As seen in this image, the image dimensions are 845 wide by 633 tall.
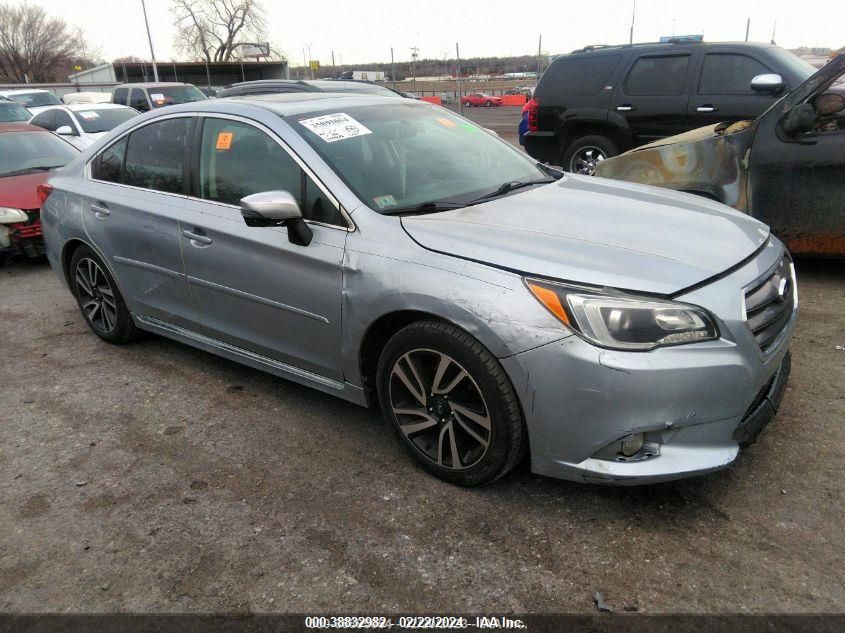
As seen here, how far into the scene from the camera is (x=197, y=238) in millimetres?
3611

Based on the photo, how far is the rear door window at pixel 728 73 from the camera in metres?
7.36

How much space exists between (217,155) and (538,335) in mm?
2194

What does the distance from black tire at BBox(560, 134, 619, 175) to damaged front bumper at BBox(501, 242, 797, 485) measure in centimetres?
621

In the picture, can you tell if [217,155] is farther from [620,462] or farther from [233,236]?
[620,462]

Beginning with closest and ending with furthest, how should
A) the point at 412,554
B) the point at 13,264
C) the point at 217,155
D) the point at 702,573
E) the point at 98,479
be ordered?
the point at 702,573, the point at 412,554, the point at 98,479, the point at 217,155, the point at 13,264

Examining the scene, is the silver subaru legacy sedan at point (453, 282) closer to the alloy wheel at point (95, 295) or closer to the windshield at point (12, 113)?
the alloy wheel at point (95, 295)

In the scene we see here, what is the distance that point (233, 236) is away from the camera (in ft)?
11.2

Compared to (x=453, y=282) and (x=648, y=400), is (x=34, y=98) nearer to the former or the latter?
(x=453, y=282)

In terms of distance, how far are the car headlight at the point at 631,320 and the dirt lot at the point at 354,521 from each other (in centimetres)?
77

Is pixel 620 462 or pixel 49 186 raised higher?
pixel 49 186

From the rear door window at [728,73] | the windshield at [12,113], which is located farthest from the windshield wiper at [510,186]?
the windshield at [12,113]

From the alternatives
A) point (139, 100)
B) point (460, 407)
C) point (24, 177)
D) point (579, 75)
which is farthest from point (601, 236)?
point (139, 100)

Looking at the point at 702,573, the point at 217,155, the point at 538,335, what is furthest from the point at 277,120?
the point at 702,573

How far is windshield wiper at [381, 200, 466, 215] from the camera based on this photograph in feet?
9.94
